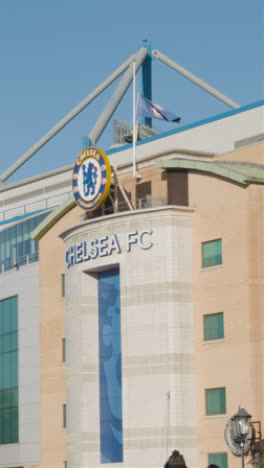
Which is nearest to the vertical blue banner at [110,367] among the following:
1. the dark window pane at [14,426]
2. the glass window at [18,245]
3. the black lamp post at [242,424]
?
the black lamp post at [242,424]

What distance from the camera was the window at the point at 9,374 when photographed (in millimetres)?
82375

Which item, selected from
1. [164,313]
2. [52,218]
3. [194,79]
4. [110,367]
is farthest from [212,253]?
[194,79]

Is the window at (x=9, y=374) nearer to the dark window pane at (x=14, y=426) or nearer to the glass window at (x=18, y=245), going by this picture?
the dark window pane at (x=14, y=426)

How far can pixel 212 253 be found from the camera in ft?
211

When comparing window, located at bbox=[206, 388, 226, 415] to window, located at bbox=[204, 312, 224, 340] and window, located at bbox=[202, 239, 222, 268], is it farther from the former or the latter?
window, located at bbox=[202, 239, 222, 268]

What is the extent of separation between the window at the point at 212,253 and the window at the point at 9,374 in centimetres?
2266

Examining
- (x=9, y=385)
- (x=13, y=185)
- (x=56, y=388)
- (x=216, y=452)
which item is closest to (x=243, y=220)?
(x=216, y=452)

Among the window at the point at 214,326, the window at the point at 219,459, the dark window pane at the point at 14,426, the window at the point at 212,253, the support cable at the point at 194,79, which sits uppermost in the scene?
the support cable at the point at 194,79

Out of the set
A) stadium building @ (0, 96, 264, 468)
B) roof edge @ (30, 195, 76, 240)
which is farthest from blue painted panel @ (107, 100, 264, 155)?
roof edge @ (30, 195, 76, 240)

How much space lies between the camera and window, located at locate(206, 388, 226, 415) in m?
62.4

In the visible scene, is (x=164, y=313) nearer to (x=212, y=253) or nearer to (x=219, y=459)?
(x=212, y=253)

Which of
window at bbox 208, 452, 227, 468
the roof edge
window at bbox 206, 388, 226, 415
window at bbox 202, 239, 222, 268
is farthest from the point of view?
the roof edge

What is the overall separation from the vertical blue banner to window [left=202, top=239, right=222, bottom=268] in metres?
5.92

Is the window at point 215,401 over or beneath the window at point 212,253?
beneath
